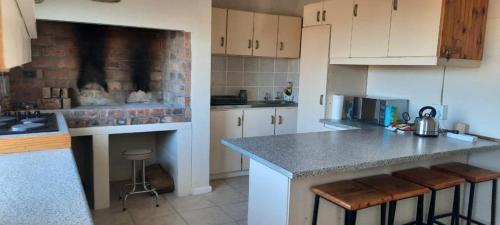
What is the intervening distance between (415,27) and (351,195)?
165cm

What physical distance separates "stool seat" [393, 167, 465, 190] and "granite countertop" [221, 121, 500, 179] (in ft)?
0.50

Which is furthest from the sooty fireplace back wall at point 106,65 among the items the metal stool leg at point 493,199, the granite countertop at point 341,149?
the metal stool leg at point 493,199

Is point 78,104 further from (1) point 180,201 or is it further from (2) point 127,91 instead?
(1) point 180,201

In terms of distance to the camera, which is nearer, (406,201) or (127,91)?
(406,201)

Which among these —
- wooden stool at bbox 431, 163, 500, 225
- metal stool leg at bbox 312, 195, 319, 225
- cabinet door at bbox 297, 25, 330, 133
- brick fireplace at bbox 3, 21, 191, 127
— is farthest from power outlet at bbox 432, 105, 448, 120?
brick fireplace at bbox 3, 21, 191, 127

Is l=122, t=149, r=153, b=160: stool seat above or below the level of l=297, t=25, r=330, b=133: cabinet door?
below

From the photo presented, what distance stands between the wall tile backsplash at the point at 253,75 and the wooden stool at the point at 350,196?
2.62 meters

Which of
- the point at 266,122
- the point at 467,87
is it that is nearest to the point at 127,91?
the point at 266,122

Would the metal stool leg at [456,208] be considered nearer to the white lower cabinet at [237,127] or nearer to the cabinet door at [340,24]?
the cabinet door at [340,24]

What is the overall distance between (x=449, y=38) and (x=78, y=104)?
131 inches

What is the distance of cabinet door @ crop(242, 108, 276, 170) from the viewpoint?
4250 millimetres

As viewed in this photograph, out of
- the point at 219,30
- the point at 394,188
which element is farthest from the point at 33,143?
the point at 219,30

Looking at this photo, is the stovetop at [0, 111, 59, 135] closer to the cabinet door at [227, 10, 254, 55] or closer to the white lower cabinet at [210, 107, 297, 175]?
the white lower cabinet at [210, 107, 297, 175]

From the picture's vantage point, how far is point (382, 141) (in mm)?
2688
